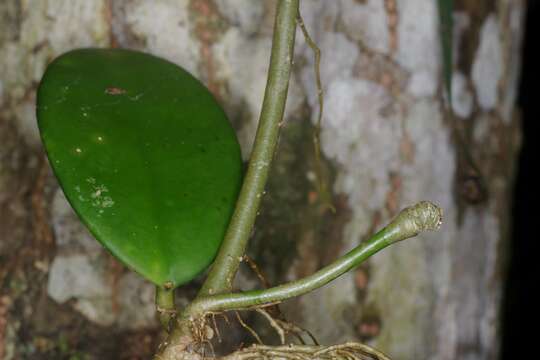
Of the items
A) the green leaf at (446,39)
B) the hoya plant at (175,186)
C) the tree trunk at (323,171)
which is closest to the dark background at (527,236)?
the tree trunk at (323,171)

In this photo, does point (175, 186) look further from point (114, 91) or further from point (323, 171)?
point (323, 171)

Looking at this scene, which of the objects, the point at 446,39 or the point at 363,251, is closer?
the point at 363,251

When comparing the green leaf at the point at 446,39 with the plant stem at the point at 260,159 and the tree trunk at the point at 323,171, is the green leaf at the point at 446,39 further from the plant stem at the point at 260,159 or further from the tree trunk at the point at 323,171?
the plant stem at the point at 260,159

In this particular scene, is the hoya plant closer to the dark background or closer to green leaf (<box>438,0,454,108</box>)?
green leaf (<box>438,0,454,108</box>)

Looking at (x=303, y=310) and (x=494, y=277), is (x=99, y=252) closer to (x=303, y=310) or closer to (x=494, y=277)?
(x=303, y=310)

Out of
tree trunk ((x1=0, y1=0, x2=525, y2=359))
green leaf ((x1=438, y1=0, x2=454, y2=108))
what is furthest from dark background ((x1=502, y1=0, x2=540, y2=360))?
green leaf ((x1=438, y1=0, x2=454, y2=108))

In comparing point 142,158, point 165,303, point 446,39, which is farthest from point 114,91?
point 446,39
